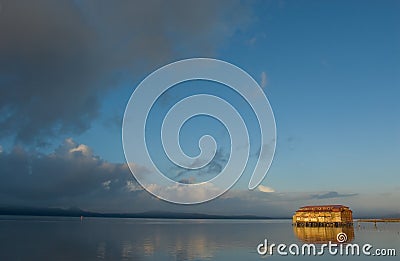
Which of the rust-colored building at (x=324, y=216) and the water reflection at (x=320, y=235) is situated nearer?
the water reflection at (x=320, y=235)

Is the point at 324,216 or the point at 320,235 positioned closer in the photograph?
the point at 320,235

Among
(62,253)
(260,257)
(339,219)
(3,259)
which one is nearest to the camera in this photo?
(3,259)

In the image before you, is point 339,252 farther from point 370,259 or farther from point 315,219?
point 315,219

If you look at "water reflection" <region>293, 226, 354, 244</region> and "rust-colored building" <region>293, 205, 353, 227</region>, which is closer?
"water reflection" <region>293, 226, 354, 244</region>

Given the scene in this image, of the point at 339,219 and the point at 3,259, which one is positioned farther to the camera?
the point at 339,219

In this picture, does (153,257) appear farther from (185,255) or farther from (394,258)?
(394,258)

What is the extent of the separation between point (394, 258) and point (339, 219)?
94.8m

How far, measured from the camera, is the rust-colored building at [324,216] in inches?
5832

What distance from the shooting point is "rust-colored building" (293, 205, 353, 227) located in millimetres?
148125

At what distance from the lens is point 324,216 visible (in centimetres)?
15025

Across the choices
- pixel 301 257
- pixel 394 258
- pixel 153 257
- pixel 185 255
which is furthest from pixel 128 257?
pixel 394 258

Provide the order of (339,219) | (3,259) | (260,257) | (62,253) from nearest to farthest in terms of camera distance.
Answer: (3,259), (260,257), (62,253), (339,219)

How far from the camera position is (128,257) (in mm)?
53594

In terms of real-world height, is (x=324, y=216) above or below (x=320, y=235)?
above
